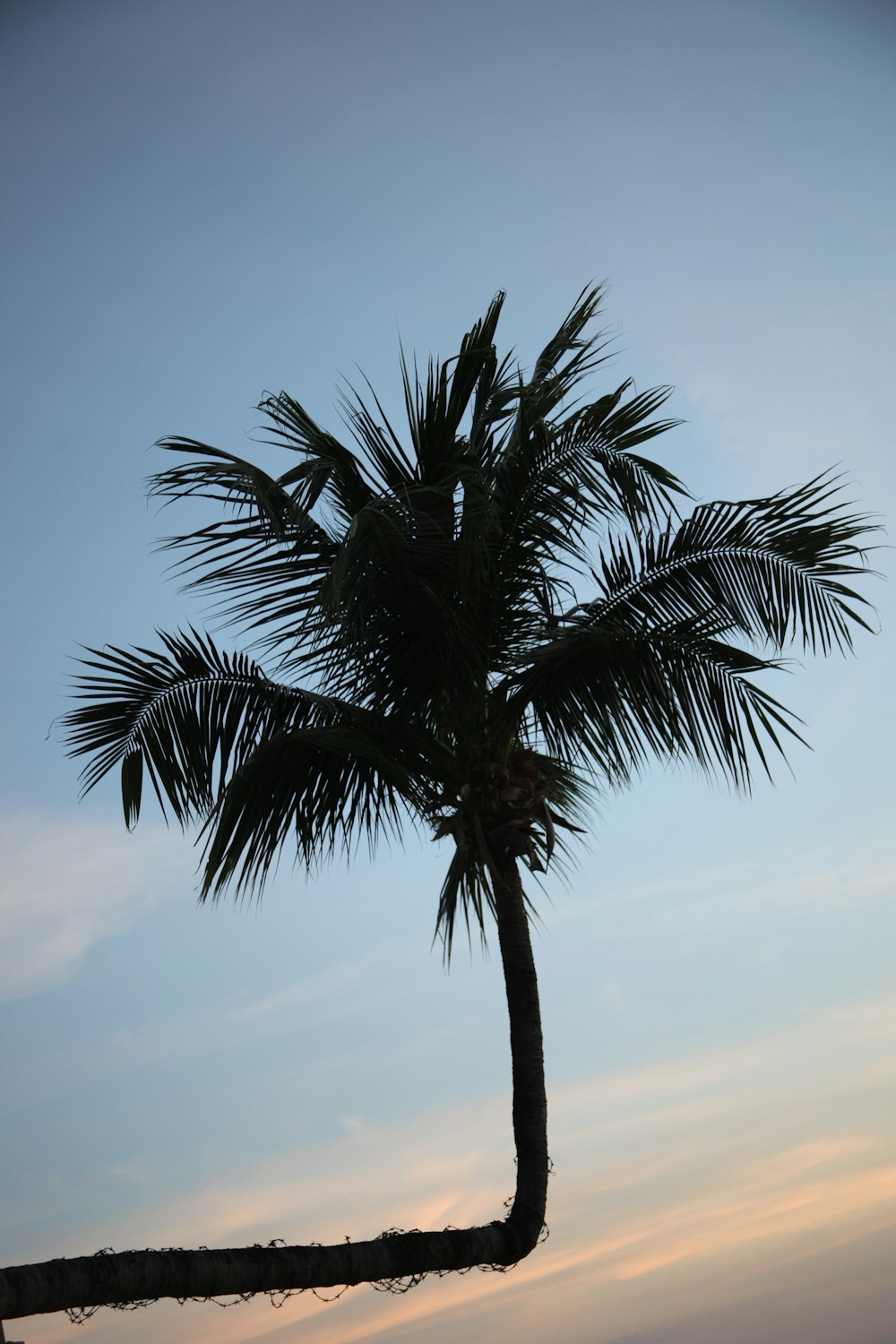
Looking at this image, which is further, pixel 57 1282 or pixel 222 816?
pixel 222 816

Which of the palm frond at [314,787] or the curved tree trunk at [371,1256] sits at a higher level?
the palm frond at [314,787]

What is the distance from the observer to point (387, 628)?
759 centimetres

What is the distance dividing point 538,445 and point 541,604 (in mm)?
979

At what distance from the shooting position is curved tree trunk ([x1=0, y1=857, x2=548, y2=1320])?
5113 millimetres

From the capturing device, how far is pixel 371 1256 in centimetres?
631

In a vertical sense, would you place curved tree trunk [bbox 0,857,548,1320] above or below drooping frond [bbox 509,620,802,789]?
below

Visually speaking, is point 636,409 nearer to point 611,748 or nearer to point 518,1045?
point 611,748

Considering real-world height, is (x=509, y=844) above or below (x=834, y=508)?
below

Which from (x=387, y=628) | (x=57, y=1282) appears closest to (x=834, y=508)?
(x=387, y=628)

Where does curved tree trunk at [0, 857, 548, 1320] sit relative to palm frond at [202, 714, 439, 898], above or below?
below

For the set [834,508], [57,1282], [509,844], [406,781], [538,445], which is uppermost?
[538,445]

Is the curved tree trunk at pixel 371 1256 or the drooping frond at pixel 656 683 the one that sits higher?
the drooping frond at pixel 656 683

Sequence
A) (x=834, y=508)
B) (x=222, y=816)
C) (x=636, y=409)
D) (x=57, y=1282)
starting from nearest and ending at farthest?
(x=57, y=1282)
(x=222, y=816)
(x=834, y=508)
(x=636, y=409)

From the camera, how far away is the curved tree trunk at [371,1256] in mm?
5113
